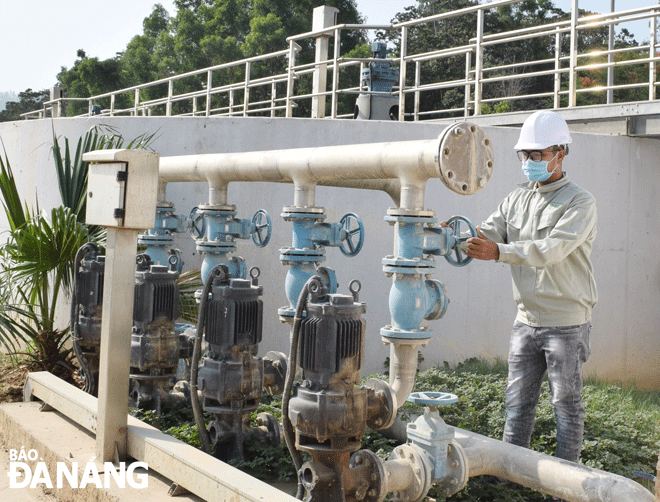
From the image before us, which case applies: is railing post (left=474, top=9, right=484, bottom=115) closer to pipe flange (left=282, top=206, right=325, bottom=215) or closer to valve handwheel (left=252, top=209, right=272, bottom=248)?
valve handwheel (left=252, top=209, right=272, bottom=248)

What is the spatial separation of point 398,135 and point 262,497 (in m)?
4.85

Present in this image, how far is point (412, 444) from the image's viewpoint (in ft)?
11.1

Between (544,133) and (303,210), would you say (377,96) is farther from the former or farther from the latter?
(544,133)

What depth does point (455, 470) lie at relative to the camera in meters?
3.31

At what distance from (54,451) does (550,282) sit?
8.74 feet

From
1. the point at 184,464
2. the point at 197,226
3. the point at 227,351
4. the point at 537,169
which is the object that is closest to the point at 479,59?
the point at 197,226

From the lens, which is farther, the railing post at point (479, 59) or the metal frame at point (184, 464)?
the railing post at point (479, 59)

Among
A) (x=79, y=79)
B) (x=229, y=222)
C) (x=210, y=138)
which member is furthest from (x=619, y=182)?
(x=79, y=79)

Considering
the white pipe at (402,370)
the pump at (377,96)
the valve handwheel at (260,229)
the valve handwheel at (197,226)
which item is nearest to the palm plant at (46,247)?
the valve handwheel at (197,226)

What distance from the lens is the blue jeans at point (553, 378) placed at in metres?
3.62

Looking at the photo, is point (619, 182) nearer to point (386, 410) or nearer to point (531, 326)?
point (531, 326)

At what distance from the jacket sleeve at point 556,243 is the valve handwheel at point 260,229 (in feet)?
6.09

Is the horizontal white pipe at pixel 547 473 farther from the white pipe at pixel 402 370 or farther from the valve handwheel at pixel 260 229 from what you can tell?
the valve handwheel at pixel 260 229

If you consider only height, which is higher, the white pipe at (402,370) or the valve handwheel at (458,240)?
the valve handwheel at (458,240)
